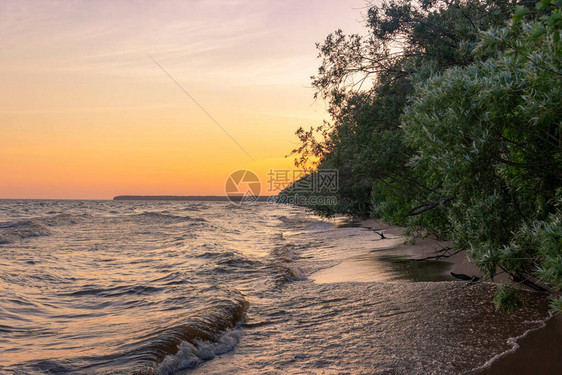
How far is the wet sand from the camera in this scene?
556 cm

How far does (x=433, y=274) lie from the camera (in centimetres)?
1225

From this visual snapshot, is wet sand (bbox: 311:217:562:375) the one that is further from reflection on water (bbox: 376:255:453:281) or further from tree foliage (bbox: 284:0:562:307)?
tree foliage (bbox: 284:0:562:307)

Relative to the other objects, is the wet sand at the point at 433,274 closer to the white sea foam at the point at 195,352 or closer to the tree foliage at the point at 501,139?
the tree foliage at the point at 501,139

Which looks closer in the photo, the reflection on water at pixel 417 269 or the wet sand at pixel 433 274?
the wet sand at pixel 433 274

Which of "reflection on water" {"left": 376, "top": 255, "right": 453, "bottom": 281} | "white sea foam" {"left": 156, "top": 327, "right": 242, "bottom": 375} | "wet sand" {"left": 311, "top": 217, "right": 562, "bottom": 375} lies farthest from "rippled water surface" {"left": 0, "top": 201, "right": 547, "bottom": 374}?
"reflection on water" {"left": 376, "top": 255, "right": 453, "bottom": 281}

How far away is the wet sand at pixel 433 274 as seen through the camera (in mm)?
5562

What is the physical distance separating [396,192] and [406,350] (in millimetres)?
12085

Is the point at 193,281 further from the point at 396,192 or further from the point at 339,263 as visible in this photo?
the point at 396,192

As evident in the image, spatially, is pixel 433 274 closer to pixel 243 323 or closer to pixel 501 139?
Answer: pixel 243 323

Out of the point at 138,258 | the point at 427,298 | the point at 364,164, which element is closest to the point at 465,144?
the point at 427,298

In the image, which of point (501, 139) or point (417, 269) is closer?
point (501, 139)

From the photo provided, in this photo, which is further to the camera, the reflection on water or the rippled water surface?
the reflection on water

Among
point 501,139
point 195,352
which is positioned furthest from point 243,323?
point 501,139

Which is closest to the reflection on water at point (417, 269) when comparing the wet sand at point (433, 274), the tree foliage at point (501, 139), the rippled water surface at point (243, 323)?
the wet sand at point (433, 274)
